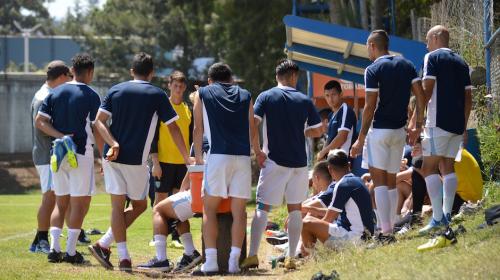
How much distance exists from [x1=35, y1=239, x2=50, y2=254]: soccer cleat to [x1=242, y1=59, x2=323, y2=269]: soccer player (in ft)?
9.53

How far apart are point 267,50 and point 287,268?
27.9 meters

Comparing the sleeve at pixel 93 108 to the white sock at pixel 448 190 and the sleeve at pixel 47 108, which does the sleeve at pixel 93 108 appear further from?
the white sock at pixel 448 190

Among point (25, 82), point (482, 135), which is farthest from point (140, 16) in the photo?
point (482, 135)

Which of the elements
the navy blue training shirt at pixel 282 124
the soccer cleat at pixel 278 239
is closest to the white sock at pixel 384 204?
the navy blue training shirt at pixel 282 124

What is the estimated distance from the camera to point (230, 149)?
35.1 feet

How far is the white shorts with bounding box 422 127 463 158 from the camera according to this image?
1098cm

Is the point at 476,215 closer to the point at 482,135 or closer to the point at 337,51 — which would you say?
the point at 482,135

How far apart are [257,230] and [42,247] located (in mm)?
3058

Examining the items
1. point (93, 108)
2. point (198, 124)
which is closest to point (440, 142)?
point (198, 124)

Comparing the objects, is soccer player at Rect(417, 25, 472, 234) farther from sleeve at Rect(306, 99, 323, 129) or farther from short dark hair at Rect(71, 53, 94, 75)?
short dark hair at Rect(71, 53, 94, 75)

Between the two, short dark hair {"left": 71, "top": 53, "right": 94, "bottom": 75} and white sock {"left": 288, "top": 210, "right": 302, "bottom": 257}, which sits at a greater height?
short dark hair {"left": 71, "top": 53, "right": 94, "bottom": 75}

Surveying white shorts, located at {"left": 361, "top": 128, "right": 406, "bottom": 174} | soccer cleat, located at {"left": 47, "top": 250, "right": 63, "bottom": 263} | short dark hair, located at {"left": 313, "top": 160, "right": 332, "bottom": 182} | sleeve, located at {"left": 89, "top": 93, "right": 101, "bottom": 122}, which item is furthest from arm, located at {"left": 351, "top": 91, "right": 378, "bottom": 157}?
soccer cleat, located at {"left": 47, "top": 250, "right": 63, "bottom": 263}

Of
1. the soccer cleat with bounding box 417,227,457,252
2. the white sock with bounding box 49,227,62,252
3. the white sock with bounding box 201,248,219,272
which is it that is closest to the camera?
the soccer cleat with bounding box 417,227,457,252

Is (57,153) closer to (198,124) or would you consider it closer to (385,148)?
(198,124)
